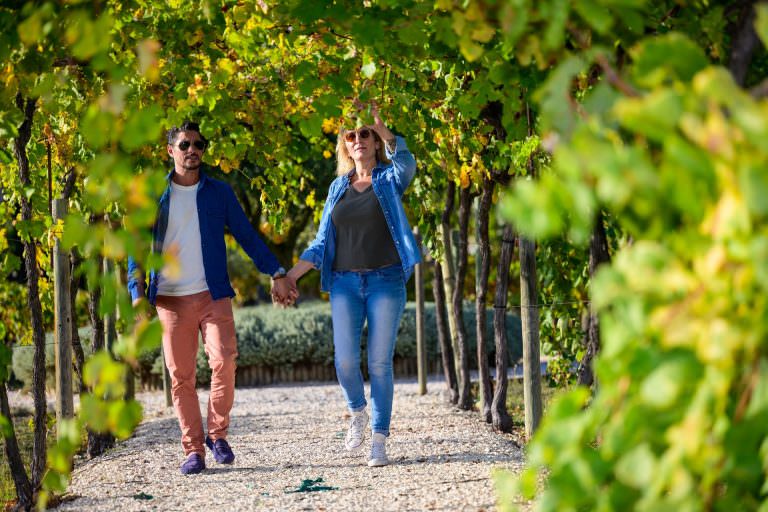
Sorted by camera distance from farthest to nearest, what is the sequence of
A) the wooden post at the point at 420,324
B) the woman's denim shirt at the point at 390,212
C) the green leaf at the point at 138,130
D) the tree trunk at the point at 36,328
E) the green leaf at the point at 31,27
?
the wooden post at the point at 420,324 → the woman's denim shirt at the point at 390,212 → the tree trunk at the point at 36,328 → the green leaf at the point at 31,27 → the green leaf at the point at 138,130

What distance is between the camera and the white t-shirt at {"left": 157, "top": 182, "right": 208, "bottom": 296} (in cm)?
514

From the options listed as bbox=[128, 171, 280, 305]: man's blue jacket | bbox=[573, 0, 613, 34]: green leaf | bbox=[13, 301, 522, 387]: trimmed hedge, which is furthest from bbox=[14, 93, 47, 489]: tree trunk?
bbox=[13, 301, 522, 387]: trimmed hedge

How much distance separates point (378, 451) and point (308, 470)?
40cm

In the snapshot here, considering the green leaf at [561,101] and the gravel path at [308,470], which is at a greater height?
the green leaf at [561,101]

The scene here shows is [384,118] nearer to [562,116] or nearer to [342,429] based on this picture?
[342,429]

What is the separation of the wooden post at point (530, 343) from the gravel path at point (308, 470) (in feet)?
0.82

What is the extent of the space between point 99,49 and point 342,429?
16.5 feet

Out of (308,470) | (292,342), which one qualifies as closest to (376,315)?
(308,470)

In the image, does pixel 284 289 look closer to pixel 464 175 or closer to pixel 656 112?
pixel 464 175

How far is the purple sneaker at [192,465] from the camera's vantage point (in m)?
5.24

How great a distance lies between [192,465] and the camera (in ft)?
17.2

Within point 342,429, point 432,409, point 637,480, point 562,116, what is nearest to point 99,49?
point 562,116

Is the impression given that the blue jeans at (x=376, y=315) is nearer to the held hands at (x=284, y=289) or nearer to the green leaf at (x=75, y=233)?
the held hands at (x=284, y=289)

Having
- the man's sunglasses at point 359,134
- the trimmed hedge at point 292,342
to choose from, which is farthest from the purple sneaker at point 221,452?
the trimmed hedge at point 292,342
